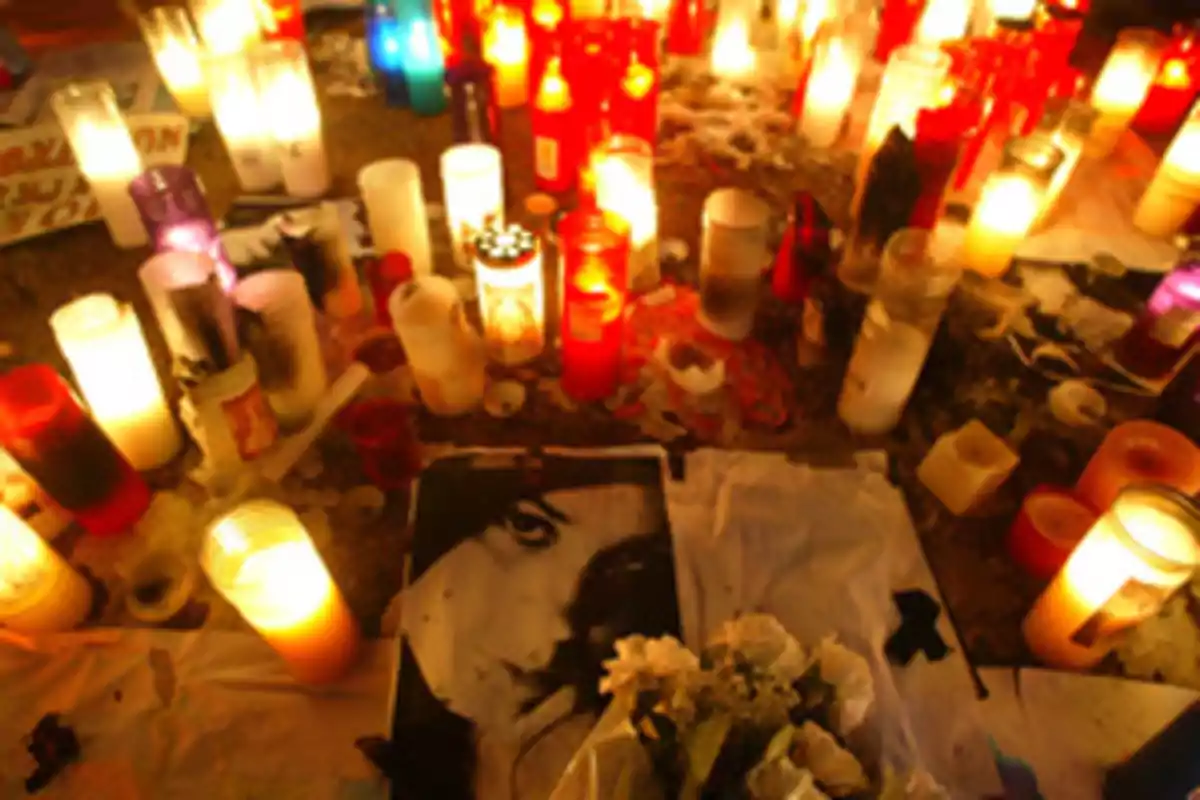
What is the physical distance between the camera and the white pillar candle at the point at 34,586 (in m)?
0.80

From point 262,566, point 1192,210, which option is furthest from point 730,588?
point 1192,210

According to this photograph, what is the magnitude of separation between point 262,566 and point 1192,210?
156cm

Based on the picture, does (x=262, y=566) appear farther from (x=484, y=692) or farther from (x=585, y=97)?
(x=585, y=97)

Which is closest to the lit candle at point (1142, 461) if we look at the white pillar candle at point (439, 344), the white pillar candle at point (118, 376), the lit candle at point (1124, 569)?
the lit candle at point (1124, 569)

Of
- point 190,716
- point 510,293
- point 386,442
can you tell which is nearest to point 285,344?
point 386,442

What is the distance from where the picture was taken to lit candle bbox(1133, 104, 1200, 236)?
1.32m

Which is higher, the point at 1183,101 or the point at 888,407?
the point at 1183,101

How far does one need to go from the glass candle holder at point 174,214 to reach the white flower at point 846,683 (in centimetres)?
93

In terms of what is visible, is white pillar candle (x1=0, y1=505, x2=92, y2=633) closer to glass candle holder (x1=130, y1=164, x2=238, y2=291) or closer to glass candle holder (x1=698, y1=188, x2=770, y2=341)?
glass candle holder (x1=130, y1=164, x2=238, y2=291)

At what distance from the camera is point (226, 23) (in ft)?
5.16

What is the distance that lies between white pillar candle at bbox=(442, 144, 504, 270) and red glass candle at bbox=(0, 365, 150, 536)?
537 millimetres

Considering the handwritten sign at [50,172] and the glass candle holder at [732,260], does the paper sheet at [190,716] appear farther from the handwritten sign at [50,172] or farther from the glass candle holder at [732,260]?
the handwritten sign at [50,172]

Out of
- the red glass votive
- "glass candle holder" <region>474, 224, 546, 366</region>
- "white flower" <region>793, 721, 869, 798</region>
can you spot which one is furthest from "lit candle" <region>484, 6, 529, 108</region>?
"white flower" <region>793, 721, 869, 798</region>

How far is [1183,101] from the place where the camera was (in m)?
1.62
